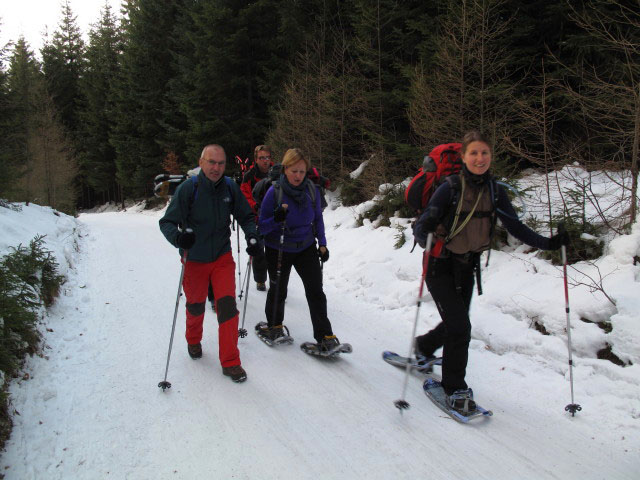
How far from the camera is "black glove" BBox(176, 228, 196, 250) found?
3747 millimetres

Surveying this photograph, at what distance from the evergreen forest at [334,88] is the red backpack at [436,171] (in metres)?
3.81

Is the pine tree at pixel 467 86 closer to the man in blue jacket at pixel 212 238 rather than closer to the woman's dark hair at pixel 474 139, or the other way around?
the woman's dark hair at pixel 474 139

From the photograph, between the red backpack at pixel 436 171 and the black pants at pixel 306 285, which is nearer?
the red backpack at pixel 436 171

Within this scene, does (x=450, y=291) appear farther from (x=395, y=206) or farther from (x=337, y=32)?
(x=337, y=32)

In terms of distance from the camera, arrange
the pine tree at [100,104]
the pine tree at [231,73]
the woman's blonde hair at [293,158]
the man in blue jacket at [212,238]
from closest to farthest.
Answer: the man in blue jacket at [212,238]
the woman's blonde hair at [293,158]
the pine tree at [231,73]
the pine tree at [100,104]

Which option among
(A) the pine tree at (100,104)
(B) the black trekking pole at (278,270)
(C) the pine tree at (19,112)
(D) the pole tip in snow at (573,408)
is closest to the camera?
(D) the pole tip in snow at (573,408)

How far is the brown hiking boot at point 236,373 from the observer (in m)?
3.95

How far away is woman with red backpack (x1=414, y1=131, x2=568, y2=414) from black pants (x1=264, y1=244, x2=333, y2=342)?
4.68 feet

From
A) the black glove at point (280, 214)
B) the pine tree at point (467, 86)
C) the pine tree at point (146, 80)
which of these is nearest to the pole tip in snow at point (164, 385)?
the black glove at point (280, 214)

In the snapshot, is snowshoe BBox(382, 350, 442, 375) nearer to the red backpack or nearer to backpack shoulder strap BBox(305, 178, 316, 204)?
the red backpack

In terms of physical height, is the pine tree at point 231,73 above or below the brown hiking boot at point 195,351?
above

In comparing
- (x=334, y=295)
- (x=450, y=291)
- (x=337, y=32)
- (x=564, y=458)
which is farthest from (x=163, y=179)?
(x=337, y=32)

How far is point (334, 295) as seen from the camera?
711cm

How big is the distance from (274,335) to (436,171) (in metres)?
2.76
